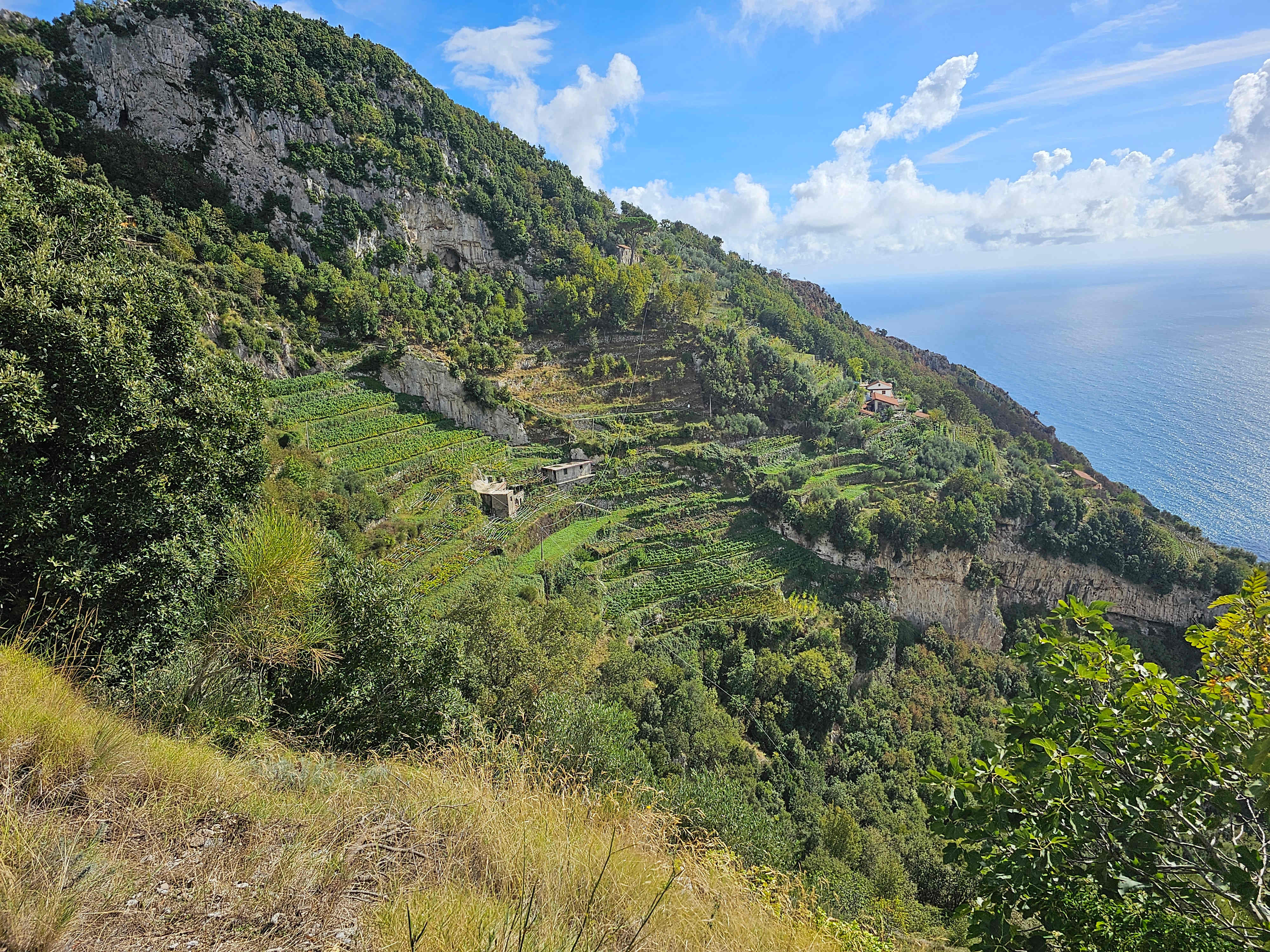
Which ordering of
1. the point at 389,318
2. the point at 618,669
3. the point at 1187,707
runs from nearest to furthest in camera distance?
the point at 1187,707 → the point at 618,669 → the point at 389,318

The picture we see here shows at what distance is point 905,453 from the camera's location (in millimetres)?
35844

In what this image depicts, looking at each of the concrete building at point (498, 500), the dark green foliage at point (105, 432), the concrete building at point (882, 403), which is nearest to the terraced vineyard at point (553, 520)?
the concrete building at point (498, 500)

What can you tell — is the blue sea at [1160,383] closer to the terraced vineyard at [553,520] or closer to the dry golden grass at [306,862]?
the terraced vineyard at [553,520]

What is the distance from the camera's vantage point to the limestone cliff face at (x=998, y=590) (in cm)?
3000

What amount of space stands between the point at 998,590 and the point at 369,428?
1510 inches

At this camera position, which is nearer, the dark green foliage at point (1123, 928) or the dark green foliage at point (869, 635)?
the dark green foliage at point (1123, 928)

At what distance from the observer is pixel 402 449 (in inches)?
Result: 1007

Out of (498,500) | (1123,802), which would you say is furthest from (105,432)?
(498,500)

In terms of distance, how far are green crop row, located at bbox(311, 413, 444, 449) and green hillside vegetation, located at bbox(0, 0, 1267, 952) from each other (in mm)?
249

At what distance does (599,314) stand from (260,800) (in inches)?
1621

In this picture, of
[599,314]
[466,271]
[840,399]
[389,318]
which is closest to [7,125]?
[389,318]

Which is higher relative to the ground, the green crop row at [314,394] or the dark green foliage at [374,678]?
the green crop row at [314,394]

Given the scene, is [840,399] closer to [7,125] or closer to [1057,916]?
[1057,916]

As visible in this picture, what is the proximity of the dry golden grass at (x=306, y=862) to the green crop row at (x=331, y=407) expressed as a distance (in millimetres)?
22745
